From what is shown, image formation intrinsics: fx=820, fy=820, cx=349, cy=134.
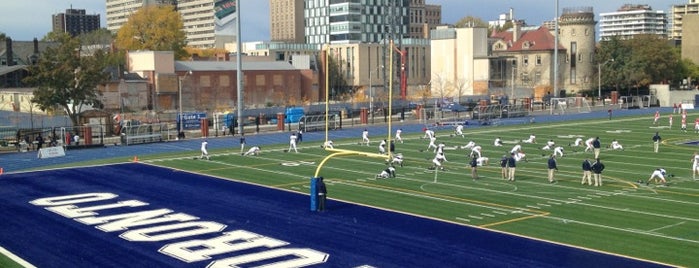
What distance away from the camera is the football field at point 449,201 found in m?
20.3

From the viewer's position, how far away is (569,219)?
78.1ft

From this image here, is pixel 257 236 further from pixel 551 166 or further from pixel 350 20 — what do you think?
pixel 350 20

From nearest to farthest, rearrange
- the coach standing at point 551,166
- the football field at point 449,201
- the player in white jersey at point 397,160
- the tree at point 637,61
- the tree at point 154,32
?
1. the football field at point 449,201
2. the coach standing at point 551,166
3. the player in white jersey at point 397,160
4. the tree at point 637,61
5. the tree at point 154,32

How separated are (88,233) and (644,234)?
1514 centimetres

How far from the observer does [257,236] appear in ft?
72.8

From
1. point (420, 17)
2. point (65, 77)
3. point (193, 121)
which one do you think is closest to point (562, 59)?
point (193, 121)

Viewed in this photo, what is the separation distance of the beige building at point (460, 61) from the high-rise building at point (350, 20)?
3558cm

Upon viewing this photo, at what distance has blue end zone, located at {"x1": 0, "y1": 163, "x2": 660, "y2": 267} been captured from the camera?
1941 centimetres

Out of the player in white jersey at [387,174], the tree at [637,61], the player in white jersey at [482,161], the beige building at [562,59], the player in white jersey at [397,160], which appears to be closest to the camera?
the player in white jersey at [387,174]

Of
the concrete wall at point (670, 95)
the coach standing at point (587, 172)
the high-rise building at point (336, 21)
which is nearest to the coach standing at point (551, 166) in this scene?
the coach standing at point (587, 172)

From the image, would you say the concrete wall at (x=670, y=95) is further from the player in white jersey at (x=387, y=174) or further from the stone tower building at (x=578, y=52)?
the player in white jersey at (x=387, y=174)

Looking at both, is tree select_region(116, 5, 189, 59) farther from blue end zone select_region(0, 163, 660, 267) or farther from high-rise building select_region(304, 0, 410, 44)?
blue end zone select_region(0, 163, 660, 267)

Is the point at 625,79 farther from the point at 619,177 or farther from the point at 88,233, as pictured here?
the point at 88,233

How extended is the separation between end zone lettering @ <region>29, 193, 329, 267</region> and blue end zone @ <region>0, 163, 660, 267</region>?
0.05 metres
